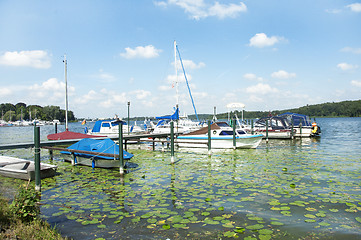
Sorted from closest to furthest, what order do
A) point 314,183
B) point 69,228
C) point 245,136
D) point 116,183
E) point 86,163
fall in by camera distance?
point 69,228 → point 314,183 → point 116,183 → point 86,163 → point 245,136

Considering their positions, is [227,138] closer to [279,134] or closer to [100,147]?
[100,147]

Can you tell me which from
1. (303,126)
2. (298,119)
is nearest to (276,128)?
(303,126)

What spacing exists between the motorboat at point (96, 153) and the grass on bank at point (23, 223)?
22.1 ft

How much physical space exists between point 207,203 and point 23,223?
15.1 ft

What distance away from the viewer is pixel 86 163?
14.2 metres

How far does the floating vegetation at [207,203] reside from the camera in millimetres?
5762

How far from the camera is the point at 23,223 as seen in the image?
5.24 metres

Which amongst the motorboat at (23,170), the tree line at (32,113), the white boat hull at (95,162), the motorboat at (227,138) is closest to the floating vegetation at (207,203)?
the motorboat at (23,170)

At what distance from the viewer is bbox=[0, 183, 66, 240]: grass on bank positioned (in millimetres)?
4725

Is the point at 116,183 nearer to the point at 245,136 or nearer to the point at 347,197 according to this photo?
the point at 347,197

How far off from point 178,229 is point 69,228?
101 inches

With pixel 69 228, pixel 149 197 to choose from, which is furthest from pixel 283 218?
pixel 69 228

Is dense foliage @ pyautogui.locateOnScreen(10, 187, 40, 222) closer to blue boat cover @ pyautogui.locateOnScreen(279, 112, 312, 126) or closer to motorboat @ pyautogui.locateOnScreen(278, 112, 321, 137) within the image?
motorboat @ pyautogui.locateOnScreen(278, 112, 321, 137)

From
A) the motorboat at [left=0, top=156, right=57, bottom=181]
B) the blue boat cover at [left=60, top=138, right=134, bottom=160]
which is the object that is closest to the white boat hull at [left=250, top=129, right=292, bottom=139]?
the blue boat cover at [left=60, top=138, right=134, bottom=160]
